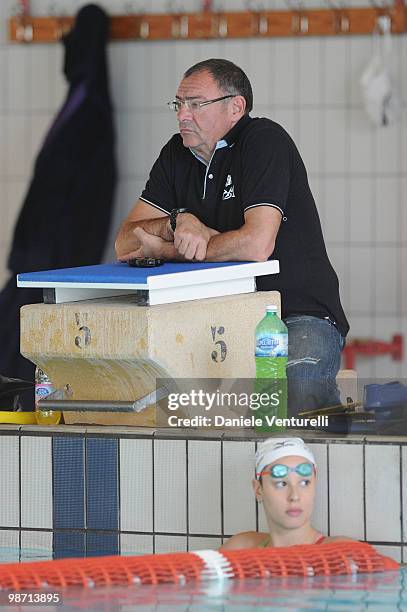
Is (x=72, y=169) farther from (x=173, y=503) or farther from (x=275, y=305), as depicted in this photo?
(x=173, y=503)

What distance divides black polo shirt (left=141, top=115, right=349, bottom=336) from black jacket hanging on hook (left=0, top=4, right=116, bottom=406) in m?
1.84

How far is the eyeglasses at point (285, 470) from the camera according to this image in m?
2.54

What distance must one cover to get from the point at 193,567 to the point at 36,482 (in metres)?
0.58

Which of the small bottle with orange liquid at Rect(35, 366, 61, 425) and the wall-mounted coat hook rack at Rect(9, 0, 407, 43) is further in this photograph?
the wall-mounted coat hook rack at Rect(9, 0, 407, 43)

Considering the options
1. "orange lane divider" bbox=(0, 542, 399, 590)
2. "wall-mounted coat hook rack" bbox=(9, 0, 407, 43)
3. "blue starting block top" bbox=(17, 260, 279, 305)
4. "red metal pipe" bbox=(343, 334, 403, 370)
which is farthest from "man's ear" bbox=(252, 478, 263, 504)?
"wall-mounted coat hook rack" bbox=(9, 0, 407, 43)

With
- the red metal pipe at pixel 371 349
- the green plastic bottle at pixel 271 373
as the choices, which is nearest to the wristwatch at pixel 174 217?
the green plastic bottle at pixel 271 373

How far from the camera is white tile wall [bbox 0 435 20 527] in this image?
2898 millimetres

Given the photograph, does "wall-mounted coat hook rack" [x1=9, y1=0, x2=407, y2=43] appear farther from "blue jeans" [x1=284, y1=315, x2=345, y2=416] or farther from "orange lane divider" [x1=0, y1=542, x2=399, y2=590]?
"orange lane divider" [x1=0, y1=542, x2=399, y2=590]

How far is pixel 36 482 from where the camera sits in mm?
2885

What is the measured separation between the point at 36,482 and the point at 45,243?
245cm

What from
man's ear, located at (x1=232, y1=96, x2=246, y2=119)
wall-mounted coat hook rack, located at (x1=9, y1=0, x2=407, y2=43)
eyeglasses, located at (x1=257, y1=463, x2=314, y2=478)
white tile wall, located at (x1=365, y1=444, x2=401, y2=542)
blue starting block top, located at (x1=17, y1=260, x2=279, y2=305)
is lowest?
white tile wall, located at (x1=365, y1=444, x2=401, y2=542)

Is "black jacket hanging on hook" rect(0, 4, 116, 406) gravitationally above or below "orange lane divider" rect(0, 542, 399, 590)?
above

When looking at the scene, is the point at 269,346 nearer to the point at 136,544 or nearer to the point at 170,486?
the point at 170,486

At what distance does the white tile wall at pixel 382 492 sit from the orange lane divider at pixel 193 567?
142 millimetres
